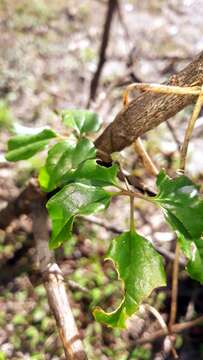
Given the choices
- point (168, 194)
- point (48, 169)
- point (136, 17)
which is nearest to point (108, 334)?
point (48, 169)

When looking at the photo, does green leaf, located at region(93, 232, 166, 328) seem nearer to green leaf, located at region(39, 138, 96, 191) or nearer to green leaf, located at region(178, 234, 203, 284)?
green leaf, located at region(178, 234, 203, 284)

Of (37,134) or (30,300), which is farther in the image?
(30,300)

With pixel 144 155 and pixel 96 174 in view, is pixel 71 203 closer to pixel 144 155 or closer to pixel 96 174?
pixel 96 174

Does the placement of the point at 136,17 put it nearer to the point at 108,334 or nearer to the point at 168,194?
the point at 108,334

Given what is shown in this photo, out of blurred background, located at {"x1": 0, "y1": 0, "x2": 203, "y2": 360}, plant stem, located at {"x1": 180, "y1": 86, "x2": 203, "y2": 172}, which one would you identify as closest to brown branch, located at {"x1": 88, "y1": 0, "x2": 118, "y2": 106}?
blurred background, located at {"x1": 0, "y1": 0, "x2": 203, "y2": 360}

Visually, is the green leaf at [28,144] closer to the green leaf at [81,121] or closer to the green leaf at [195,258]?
the green leaf at [81,121]

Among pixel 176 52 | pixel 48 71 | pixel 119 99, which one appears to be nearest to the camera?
pixel 119 99

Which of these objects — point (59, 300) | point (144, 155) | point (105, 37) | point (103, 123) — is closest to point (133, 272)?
point (59, 300)
